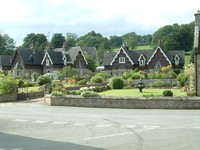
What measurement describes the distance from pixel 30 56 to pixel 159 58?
32.4m

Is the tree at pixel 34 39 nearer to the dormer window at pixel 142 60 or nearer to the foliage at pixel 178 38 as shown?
the foliage at pixel 178 38

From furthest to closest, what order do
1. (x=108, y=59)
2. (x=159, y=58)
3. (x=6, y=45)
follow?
(x=6, y=45) → (x=108, y=59) → (x=159, y=58)

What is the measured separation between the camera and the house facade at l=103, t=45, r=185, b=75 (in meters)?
79.1

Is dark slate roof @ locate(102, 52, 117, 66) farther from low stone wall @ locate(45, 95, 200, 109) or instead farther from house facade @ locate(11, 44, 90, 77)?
low stone wall @ locate(45, 95, 200, 109)

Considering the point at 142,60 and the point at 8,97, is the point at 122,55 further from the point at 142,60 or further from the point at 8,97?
the point at 8,97

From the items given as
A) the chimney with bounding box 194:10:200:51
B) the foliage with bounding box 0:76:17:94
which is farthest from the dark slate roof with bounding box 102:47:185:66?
the foliage with bounding box 0:76:17:94

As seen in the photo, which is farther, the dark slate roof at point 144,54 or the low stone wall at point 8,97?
the dark slate roof at point 144,54

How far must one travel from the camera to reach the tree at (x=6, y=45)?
5289 inches

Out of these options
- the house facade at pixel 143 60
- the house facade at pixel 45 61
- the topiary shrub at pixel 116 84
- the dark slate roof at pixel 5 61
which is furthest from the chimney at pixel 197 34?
the dark slate roof at pixel 5 61

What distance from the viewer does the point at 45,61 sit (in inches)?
3447

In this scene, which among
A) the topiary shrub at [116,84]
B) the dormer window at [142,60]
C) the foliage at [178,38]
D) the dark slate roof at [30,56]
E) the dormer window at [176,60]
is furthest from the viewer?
the foliage at [178,38]

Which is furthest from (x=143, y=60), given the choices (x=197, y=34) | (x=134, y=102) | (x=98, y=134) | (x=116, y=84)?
(x=98, y=134)

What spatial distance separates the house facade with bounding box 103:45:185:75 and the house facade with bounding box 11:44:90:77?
23.3ft

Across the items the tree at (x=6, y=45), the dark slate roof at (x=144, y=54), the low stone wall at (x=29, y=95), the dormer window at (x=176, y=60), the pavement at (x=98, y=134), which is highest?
the tree at (x=6, y=45)
